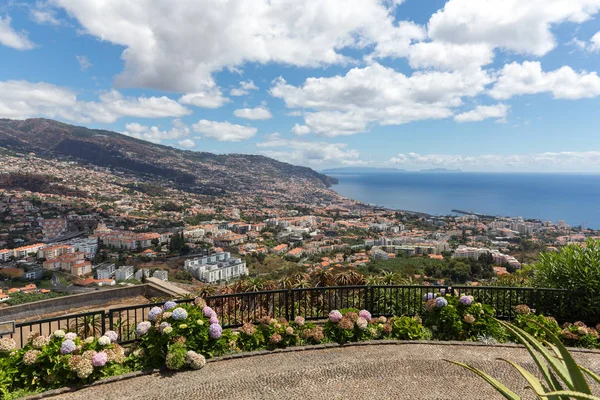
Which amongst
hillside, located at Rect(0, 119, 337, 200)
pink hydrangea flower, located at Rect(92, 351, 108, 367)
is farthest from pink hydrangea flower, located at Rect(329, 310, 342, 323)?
hillside, located at Rect(0, 119, 337, 200)

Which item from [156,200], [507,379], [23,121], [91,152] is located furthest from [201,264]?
[23,121]

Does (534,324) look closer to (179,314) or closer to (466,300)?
(466,300)

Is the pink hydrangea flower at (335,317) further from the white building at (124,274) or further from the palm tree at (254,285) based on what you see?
the white building at (124,274)

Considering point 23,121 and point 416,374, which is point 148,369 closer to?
point 416,374

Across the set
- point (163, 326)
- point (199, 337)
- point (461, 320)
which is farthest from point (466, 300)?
point (163, 326)

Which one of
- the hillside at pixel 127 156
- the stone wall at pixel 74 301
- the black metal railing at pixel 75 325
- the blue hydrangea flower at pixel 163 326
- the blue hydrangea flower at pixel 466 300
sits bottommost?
the stone wall at pixel 74 301

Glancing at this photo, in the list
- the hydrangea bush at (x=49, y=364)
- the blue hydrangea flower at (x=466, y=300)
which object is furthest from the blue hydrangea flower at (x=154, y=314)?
the blue hydrangea flower at (x=466, y=300)
